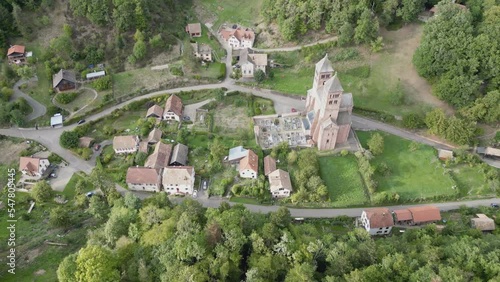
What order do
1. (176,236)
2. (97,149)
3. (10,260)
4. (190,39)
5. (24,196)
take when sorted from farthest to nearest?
(190,39) → (97,149) → (24,196) → (10,260) → (176,236)

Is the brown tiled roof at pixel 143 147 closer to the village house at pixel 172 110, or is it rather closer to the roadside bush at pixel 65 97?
the village house at pixel 172 110

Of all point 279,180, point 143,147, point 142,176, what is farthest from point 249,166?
point 143,147

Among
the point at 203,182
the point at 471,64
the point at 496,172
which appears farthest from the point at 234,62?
the point at 496,172

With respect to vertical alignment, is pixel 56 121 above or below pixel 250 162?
below

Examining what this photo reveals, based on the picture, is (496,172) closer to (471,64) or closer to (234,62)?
(471,64)

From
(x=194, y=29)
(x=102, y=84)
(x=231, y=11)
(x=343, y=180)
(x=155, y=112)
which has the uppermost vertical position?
(x=231, y=11)

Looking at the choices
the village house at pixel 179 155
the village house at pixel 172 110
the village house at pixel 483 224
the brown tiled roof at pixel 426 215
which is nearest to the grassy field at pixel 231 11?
the village house at pixel 172 110

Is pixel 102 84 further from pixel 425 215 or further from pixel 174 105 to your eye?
pixel 425 215

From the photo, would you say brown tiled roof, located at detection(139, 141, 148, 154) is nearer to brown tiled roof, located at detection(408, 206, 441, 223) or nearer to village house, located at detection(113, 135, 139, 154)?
village house, located at detection(113, 135, 139, 154)
